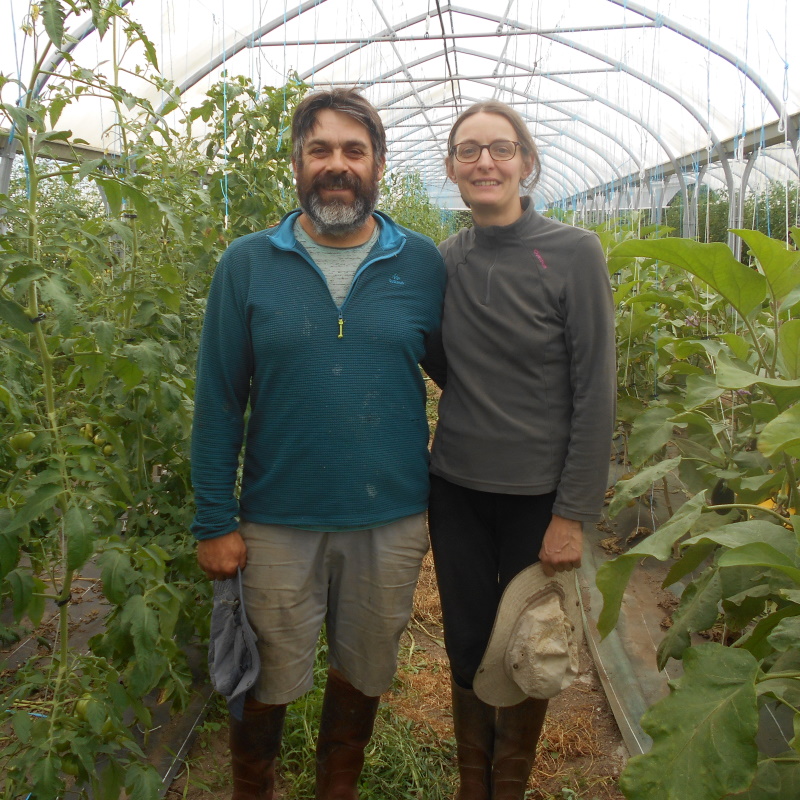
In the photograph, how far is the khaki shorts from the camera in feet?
5.82

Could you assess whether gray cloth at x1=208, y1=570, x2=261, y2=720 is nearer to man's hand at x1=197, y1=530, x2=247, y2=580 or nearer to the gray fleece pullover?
man's hand at x1=197, y1=530, x2=247, y2=580

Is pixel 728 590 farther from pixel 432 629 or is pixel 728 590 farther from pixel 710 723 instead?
pixel 432 629

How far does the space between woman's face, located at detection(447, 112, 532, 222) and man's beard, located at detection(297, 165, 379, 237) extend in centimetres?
25

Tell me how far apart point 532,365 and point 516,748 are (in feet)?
3.07

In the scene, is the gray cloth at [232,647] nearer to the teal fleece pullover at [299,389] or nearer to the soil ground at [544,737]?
the teal fleece pullover at [299,389]

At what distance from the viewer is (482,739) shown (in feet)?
6.48

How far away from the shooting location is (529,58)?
10266mm

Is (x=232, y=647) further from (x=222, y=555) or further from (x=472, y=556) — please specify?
(x=472, y=556)

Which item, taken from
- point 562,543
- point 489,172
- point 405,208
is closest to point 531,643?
point 562,543

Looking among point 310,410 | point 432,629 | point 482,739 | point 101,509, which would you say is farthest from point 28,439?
point 432,629

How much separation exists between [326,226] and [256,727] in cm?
119

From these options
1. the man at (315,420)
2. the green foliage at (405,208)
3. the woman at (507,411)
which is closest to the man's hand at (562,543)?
the woman at (507,411)

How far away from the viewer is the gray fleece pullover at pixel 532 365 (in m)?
1.73

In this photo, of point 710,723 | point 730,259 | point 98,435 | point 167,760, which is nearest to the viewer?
point 710,723
